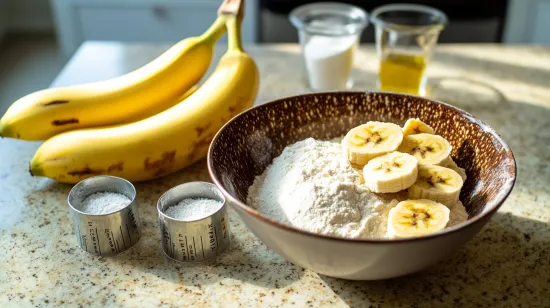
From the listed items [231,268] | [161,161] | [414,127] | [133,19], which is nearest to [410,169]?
[414,127]

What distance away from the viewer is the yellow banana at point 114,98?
0.98 metres

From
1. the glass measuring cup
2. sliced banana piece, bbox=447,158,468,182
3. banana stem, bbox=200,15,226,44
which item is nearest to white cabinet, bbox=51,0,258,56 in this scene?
the glass measuring cup

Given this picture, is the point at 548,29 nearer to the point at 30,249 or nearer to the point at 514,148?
the point at 514,148

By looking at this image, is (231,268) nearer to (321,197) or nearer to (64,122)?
(321,197)

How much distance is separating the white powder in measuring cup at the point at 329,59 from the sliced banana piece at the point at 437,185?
1.68 ft

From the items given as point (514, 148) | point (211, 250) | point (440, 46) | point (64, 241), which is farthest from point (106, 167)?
point (440, 46)

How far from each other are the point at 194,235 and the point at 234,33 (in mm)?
473

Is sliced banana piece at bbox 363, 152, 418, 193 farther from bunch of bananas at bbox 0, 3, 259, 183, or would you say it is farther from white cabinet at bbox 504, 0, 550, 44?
white cabinet at bbox 504, 0, 550, 44

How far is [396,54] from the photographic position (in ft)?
4.15

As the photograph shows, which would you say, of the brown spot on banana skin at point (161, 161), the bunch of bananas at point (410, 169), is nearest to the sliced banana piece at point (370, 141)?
the bunch of bananas at point (410, 169)

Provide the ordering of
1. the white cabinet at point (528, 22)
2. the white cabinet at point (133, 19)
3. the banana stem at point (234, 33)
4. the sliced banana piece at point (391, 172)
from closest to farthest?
the sliced banana piece at point (391, 172) → the banana stem at point (234, 33) → the white cabinet at point (528, 22) → the white cabinet at point (133, 19)

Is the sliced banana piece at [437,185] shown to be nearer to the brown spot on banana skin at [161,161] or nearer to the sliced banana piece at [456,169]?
the sliced banana piece at [456,169]

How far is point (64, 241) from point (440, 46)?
3.53 ft

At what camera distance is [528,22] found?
2.12m
